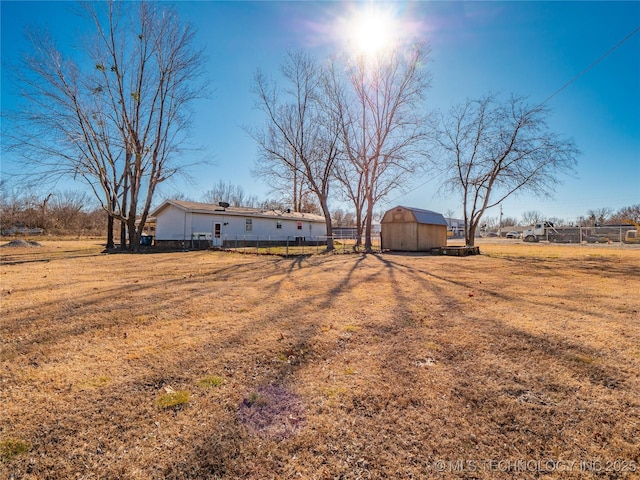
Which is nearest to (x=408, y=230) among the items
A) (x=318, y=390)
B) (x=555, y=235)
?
(x=318, y=390)

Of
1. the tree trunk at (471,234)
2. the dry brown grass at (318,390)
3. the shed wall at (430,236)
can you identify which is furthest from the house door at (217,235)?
the tree trunk at (471,234)

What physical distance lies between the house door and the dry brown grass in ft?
56.2

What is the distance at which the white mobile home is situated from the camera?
21156 millimetres

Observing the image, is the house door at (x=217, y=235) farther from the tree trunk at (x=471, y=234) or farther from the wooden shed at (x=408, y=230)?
the tree trunk at (x=471, y=234)

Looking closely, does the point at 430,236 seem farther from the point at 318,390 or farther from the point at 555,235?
the point at 555,235

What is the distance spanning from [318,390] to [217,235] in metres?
21.7

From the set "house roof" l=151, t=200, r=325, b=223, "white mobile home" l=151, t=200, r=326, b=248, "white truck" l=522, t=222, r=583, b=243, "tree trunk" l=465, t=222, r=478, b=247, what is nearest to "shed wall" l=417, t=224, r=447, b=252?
"tree trunk" l=465, t=222, r=478, b=247

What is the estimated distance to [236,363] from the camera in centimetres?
296

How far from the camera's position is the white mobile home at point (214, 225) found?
21156 millimetres

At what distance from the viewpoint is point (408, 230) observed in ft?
60.2

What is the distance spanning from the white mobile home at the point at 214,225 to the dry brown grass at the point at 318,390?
14756 millimetres

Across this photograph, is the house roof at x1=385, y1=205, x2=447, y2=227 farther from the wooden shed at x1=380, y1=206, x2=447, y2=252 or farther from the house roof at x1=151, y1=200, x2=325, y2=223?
the house roof at x1=151, y1=200, x2=325, y2=223

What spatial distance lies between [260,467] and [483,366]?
7.52 feet

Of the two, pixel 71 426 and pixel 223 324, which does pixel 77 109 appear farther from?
pixel 71 426
